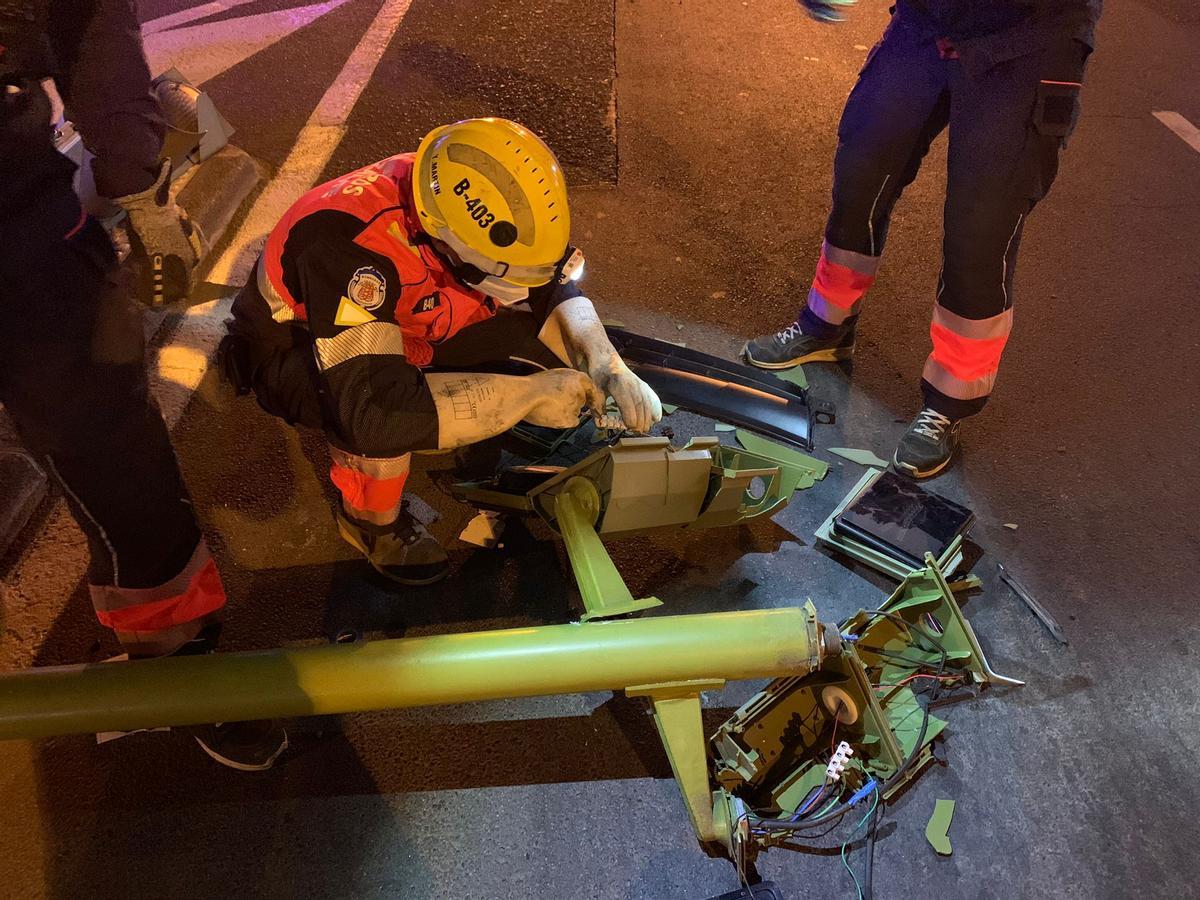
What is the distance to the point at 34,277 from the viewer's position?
1.54m

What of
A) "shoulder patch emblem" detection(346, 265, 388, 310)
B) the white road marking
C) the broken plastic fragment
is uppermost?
"shoulder patch emblem" detection(346, 265, 388, 310)

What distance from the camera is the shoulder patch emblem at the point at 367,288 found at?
1943 mm

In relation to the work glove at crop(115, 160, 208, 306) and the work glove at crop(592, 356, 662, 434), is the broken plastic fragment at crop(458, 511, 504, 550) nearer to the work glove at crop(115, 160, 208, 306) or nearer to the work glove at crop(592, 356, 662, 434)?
the work glove at crop(592, 356, 662, 434)

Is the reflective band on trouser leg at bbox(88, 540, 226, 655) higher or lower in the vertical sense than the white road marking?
lower

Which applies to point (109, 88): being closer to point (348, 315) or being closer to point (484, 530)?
point (348, 315)

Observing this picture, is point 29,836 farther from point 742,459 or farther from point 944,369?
point 944,369

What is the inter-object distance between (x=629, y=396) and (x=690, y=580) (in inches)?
26.7

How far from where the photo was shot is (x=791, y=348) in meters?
3.28

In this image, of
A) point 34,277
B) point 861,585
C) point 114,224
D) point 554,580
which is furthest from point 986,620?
point 114,224

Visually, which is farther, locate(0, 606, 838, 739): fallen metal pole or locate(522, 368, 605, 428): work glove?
locate(522, 368, 605, 428): work glove

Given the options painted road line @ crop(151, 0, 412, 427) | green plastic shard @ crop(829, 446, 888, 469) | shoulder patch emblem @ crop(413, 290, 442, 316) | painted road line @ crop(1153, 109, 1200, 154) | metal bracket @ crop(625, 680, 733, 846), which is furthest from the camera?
painted road line @ crop(1153, 109, 1200, 154)

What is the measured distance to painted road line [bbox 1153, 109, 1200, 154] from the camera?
4.77 meters

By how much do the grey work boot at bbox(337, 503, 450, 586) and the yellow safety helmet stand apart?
92 centimetres

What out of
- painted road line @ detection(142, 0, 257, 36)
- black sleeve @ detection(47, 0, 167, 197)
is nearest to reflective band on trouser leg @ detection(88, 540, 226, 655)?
black sleeve @ detection(47, 0, 167, 197)
